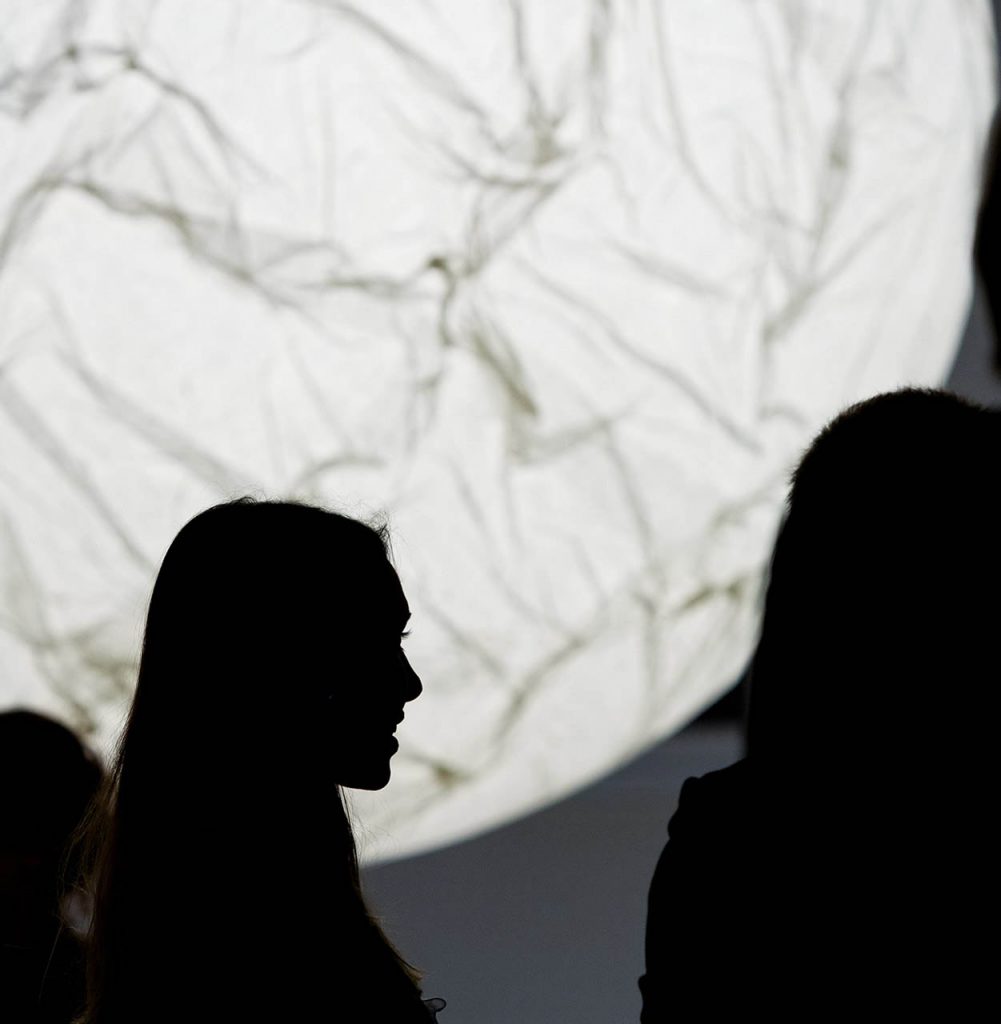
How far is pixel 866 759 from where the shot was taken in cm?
42

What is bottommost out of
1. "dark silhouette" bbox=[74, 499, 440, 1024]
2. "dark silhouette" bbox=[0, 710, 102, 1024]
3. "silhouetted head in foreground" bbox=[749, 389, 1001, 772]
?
"dark silhouette" bbox=[0, 710, 102, 1024]

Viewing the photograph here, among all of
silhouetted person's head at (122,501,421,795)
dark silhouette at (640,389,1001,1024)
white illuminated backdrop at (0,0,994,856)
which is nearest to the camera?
dark silhouette at (640,389,1001,1024)

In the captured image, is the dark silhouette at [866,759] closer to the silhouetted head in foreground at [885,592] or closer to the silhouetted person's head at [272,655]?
the silhouetted head in foreground at [885,592]

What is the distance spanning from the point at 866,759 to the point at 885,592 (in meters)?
0.05

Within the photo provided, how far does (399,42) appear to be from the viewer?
0.67 meters

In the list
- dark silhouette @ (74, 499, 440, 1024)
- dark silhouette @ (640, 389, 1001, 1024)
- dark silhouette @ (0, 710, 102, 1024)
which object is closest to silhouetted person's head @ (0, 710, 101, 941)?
dark silhouette @ (0, 710, 102, 1024)

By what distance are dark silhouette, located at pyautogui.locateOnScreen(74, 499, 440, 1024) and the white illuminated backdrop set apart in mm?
175

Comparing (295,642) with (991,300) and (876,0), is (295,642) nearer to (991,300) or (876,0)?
(991,300)

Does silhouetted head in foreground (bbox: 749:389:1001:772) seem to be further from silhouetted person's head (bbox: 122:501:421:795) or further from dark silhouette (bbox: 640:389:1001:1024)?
silhouetted person's head (bbox: 122:501:421:795)

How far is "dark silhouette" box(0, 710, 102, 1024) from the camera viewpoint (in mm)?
688

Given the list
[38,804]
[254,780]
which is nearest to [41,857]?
[38,804]

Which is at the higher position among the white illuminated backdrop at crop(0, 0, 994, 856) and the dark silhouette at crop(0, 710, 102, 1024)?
the white illuminated backdrop at crop(0, 0, 994, 856)

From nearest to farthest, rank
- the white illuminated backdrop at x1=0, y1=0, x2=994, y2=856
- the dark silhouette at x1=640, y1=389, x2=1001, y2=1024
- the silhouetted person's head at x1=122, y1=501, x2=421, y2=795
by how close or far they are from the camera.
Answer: the dark silhouette at x1=640, y1=389, x2=1001, y2=1024
the silhouetted person's head at x1=122, y1=501, x2=421, y2=795
the white illuminated backdrop at x1=0, y1=0, x2=994, y2=856

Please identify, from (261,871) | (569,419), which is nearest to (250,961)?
(261,871)
